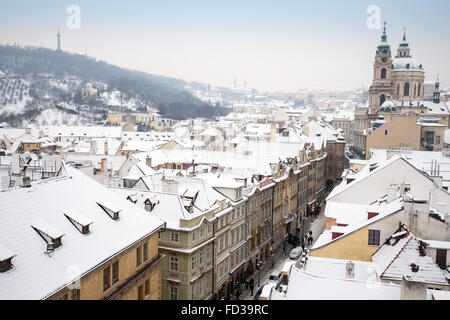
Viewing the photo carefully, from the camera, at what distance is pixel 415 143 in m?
58.0

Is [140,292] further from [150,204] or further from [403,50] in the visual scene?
[403,50]

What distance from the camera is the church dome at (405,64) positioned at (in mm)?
100188

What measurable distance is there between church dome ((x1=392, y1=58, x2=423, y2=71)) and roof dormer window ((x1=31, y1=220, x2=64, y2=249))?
319 feet

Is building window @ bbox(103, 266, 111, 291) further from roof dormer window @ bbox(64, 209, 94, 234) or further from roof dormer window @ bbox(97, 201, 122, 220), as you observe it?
roof dormer window @ bbox(97, 201, 122, 220)

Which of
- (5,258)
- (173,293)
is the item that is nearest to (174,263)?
(173,293)

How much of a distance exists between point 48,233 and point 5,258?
9.02 feet

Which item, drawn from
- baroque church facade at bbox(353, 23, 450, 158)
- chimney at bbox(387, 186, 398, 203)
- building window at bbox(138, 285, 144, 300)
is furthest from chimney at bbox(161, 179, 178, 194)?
baroque church facade at bbox(353, 23, 450, 158)

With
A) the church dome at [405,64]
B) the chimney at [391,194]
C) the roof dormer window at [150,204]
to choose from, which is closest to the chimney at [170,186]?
the roof dormer window at [150,204]

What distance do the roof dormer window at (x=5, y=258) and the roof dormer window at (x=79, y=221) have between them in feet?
13.5

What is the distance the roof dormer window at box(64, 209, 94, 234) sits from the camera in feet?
63.1
